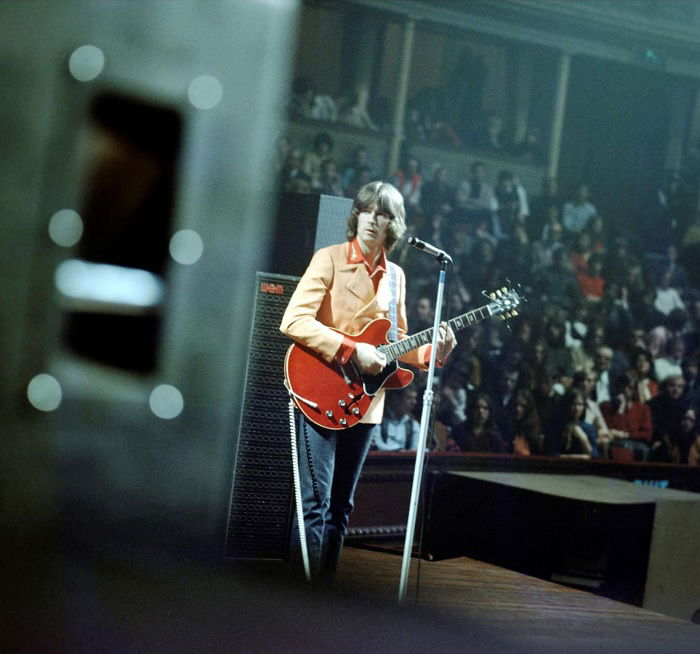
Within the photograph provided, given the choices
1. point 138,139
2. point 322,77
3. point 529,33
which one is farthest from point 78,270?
point 529,33

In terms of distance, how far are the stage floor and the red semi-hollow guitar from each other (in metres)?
0.51

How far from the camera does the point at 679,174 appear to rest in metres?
5.77

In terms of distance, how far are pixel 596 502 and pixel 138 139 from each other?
281 centimetres

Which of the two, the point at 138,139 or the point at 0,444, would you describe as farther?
the point at 138,139

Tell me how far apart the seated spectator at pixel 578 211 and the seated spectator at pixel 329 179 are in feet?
4.93

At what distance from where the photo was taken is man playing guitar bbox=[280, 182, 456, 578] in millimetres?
2713

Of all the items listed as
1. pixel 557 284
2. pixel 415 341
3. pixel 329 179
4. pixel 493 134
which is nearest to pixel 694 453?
pixel 557 284

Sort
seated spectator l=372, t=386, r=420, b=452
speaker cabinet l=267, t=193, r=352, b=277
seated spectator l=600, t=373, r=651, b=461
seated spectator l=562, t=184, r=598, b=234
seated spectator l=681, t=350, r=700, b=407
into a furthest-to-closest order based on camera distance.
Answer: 1. seated spectator l=562, t=184, r=598, b=234
2. seated spectator l=681, t=350, r=700, b=407
3. seated spectator l=600, t=373, r=651, b=461
4. seated spectator l=372, t=386, r=420, b=452
5. speaker cabinet l=267, t=193, r=352, b=277

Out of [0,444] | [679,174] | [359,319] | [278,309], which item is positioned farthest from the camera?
[679,174]

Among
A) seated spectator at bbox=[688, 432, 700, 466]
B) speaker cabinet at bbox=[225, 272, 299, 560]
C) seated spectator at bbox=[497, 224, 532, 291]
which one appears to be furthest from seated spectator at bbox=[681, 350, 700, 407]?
speaker cabinet at bbox=[225, 272, 299, 560]

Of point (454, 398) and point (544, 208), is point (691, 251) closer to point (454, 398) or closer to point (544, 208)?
point (544, 208)

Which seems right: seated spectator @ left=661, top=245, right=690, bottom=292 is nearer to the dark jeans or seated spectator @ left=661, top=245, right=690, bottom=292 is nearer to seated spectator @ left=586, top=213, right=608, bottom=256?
seated spectator @ left=586, top=213, right=608, bottom=256

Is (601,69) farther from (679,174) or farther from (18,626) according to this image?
(18,626)

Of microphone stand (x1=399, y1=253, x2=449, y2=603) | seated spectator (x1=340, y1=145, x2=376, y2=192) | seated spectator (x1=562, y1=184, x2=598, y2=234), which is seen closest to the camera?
microphone stand (x1=399, y1=253, x2=449, y2=603)
